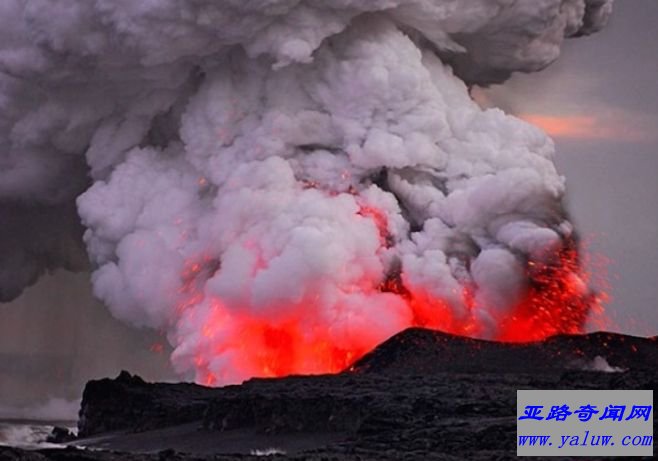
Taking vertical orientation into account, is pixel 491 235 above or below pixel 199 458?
above

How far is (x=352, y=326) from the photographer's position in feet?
147

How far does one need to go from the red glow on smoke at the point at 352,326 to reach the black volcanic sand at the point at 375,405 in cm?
115

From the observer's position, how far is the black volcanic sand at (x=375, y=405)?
1272 inches

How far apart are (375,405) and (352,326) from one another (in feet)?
26.5

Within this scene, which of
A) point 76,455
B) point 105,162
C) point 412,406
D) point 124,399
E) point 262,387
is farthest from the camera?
point 105,162

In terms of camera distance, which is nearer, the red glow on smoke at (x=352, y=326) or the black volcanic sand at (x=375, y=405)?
the black volcanic sand at (x=375, y=405)

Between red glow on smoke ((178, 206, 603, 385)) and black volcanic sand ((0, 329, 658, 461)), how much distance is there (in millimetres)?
1148

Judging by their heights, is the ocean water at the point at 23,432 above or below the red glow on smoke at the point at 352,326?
below

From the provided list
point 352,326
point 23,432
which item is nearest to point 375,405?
point 352,326

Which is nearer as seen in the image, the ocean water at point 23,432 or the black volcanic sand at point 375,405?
the black volcanic sand at point 375,405

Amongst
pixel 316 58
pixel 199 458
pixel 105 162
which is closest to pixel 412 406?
pixel 199 458

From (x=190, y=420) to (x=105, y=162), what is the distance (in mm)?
14013

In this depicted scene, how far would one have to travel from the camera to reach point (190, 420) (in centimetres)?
4141

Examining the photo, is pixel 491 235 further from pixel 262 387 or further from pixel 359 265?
pixel 262 387
